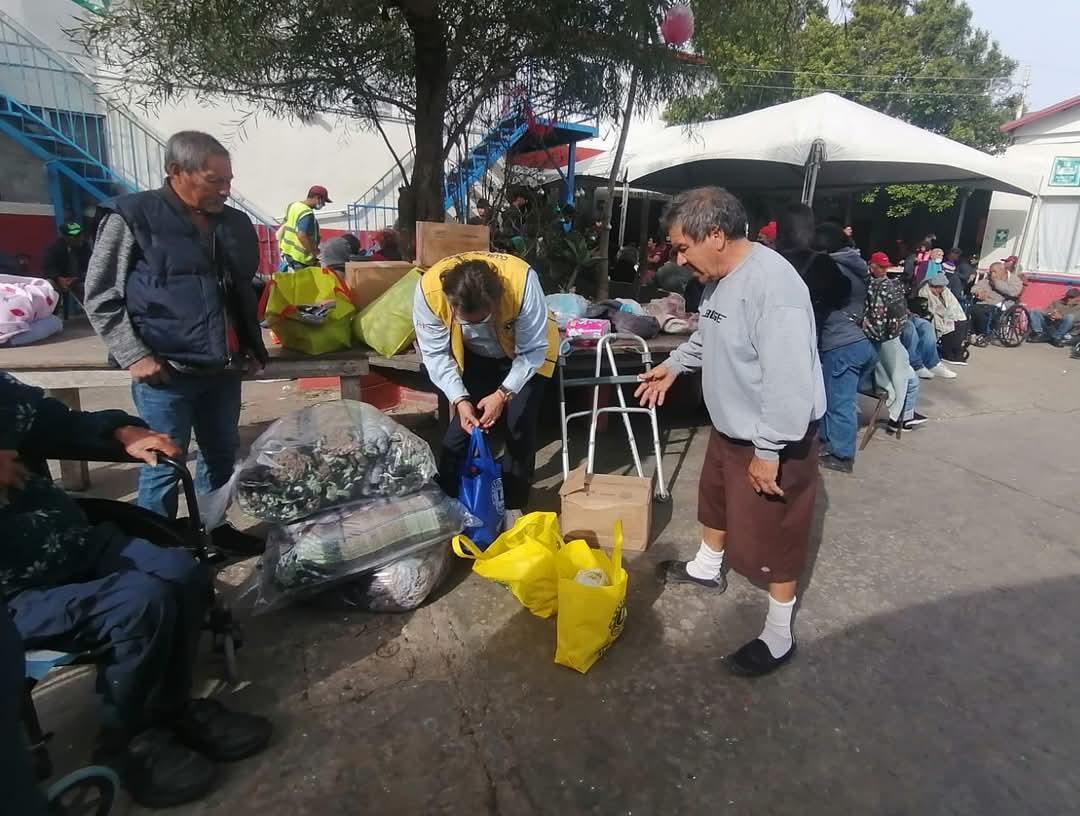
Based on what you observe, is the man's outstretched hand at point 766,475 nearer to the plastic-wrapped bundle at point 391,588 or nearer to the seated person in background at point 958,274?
the plastic-wrapped bundle at point 391,588

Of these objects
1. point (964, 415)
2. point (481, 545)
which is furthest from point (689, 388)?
point (481, 545)

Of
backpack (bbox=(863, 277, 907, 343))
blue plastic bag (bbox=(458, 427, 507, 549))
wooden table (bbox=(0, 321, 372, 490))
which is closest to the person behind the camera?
blue plastic bag (bbox=(458, 427, 507, 549))

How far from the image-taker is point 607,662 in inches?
102

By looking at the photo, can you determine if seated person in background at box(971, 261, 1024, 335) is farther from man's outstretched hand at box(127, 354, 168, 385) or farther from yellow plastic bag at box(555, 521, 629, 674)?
man's outstretched hand at box(127, 354, 168, 385)

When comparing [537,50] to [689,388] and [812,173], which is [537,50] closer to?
[689,388]

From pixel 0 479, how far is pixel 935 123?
98.6 ft

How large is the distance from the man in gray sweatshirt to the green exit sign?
53.7 ft

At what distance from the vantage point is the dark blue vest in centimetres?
265

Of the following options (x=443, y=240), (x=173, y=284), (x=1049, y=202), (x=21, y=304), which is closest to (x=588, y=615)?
(x=173, y=284)

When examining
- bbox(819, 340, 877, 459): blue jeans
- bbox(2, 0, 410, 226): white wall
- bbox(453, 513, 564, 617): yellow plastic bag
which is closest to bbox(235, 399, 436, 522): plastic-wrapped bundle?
bbox(453, 513, 564, 617): yellow plastic bag

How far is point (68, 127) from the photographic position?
1054 centimetres

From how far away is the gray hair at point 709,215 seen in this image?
237 cm

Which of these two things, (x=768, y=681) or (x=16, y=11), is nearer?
(x=768, y=681)

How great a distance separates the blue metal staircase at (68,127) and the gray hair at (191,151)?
819 cm
